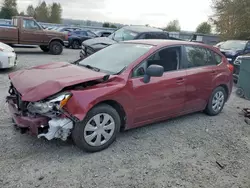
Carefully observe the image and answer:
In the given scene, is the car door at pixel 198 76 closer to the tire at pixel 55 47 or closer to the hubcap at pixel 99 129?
the hubcap at pixel 99 129

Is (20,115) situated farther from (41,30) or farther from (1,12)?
(1,12)

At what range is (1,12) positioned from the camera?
3688 cm

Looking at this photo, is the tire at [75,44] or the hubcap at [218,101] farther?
the tire at [75,44]

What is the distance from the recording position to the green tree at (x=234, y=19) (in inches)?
827

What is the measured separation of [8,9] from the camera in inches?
1454

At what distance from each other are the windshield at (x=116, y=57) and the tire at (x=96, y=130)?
2.38 ft

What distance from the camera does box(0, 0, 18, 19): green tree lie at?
1449 inches

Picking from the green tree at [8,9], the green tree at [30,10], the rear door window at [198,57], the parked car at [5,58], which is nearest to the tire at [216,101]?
the rear door window at [198,57]

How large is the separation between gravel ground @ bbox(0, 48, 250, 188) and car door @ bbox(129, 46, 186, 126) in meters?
0.38

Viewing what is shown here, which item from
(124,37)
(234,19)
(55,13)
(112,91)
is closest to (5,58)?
(124,37)

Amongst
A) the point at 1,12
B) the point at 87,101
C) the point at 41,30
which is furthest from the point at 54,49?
the point at 1,12

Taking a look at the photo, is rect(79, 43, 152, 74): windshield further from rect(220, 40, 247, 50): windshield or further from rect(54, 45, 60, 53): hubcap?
rect(54, 45, 60, 53): hubcap

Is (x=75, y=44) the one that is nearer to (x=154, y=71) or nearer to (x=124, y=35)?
(x=124, y=35)

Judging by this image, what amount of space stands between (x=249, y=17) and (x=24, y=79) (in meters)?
21.0
